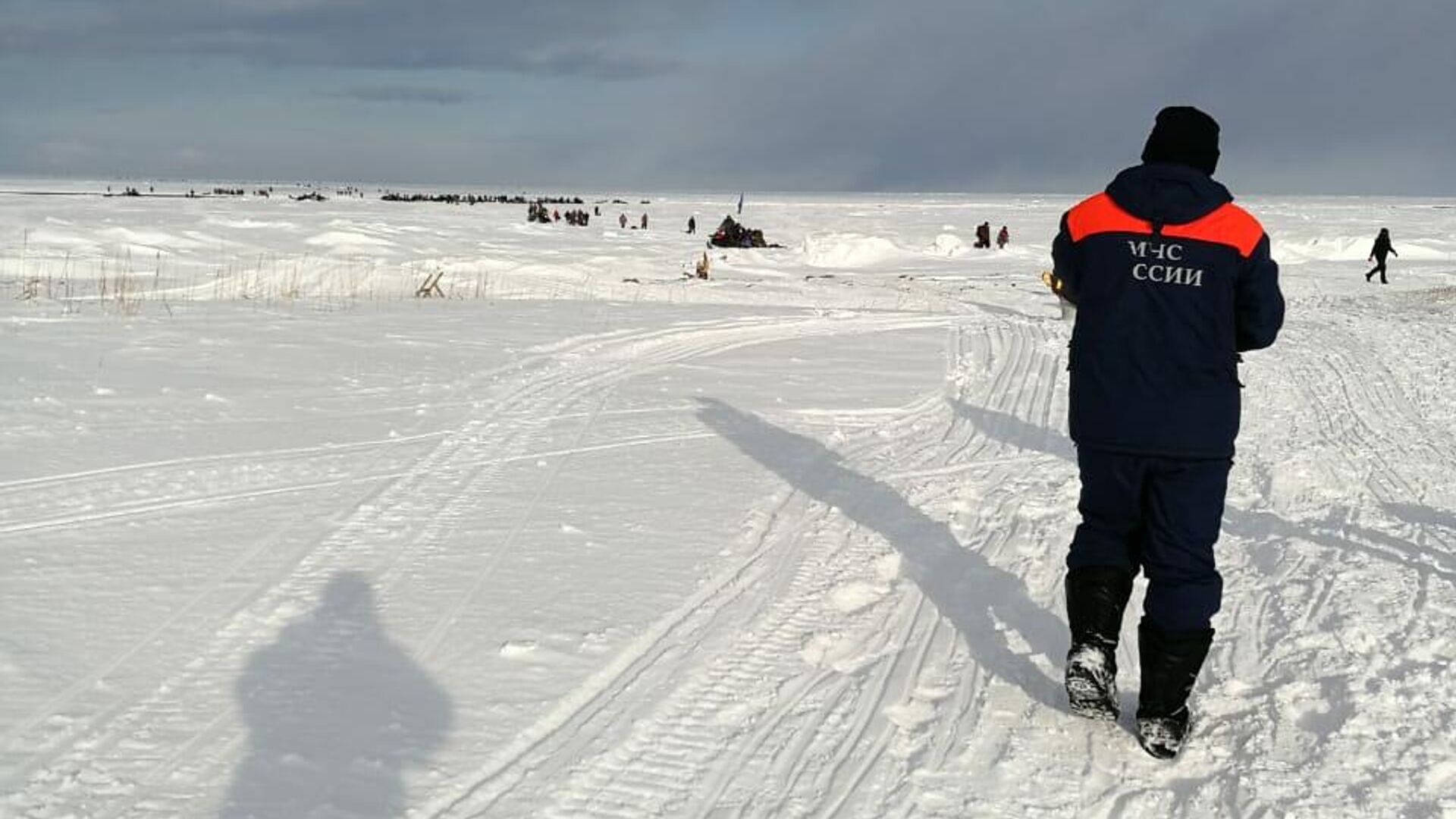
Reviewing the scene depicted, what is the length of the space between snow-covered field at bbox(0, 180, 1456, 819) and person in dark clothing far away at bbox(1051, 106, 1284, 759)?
351mm

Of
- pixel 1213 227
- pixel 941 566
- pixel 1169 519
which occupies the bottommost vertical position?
pixel 941 566

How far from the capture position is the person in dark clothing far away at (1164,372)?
3184mm

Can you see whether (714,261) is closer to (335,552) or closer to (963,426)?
(963,426)

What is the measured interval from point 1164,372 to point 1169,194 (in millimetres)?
498

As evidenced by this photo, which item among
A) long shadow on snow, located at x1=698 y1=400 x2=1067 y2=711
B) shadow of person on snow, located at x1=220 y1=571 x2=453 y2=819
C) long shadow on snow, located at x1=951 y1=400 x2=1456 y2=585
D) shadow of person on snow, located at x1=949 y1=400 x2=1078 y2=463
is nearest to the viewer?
shadow of person on snow, located at x1=220 y1=571 x2=453 y2=819

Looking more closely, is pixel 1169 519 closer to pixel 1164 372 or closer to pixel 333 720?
pixel 1164 372

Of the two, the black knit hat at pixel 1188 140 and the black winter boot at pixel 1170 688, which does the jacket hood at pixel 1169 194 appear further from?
the black winter boot at pixel 1170 688

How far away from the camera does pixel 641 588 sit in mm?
4719

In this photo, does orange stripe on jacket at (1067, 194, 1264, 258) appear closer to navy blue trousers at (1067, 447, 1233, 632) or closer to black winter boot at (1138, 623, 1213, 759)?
navy blue trousers at (1067, 447, 1233, 632)

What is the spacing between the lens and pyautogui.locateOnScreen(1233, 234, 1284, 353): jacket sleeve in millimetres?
3160

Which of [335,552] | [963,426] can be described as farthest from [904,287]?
[335,552]

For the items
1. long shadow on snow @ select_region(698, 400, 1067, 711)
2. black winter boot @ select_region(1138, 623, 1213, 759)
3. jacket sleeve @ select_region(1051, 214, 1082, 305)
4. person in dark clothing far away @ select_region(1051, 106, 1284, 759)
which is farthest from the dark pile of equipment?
black winter boot @ select_region(1138, 623, 1213, 759)

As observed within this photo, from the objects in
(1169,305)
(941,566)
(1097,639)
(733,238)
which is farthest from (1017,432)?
(733,238)

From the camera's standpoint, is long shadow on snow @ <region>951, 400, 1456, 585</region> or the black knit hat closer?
the black knit hat
